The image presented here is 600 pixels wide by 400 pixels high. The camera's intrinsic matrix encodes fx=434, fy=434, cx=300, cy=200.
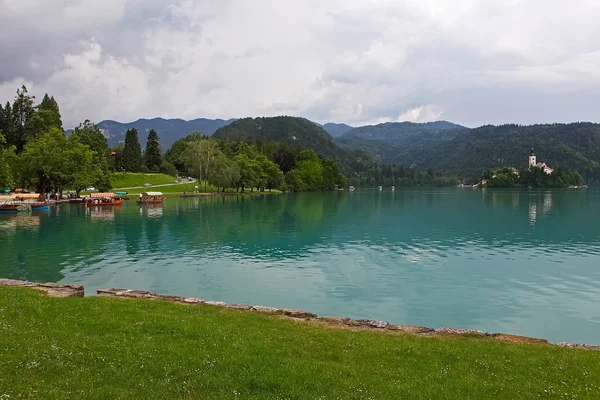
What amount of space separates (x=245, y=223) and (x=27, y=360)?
169 feet

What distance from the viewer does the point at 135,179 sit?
5551 inches

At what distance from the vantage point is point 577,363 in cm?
1147

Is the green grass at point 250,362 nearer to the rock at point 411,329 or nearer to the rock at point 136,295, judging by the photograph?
the rock at point 411,329

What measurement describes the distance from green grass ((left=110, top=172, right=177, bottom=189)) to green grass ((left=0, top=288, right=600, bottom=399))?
123447 mm

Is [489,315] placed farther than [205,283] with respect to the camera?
No

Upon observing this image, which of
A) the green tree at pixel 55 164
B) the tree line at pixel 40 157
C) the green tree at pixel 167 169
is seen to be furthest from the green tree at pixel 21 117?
the green tree at pixel 167 169

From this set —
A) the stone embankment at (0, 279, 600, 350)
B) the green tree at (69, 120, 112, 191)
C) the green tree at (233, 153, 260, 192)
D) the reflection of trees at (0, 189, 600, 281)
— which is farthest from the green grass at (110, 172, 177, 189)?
the stone embankment at (0, 279, 600, 350)

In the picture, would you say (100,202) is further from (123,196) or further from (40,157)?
(123,196)

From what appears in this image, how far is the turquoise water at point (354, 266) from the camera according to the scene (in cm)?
2362

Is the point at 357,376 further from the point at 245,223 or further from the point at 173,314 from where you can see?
the point at 245,223

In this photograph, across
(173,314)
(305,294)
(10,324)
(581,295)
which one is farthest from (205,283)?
(581,295)

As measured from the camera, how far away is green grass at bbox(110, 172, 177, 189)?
5256 inches

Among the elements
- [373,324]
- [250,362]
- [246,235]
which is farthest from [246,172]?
[250,362]

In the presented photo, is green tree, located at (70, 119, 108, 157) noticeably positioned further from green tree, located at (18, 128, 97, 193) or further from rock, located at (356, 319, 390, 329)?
rock, located at (356, 319, 390, 329)
